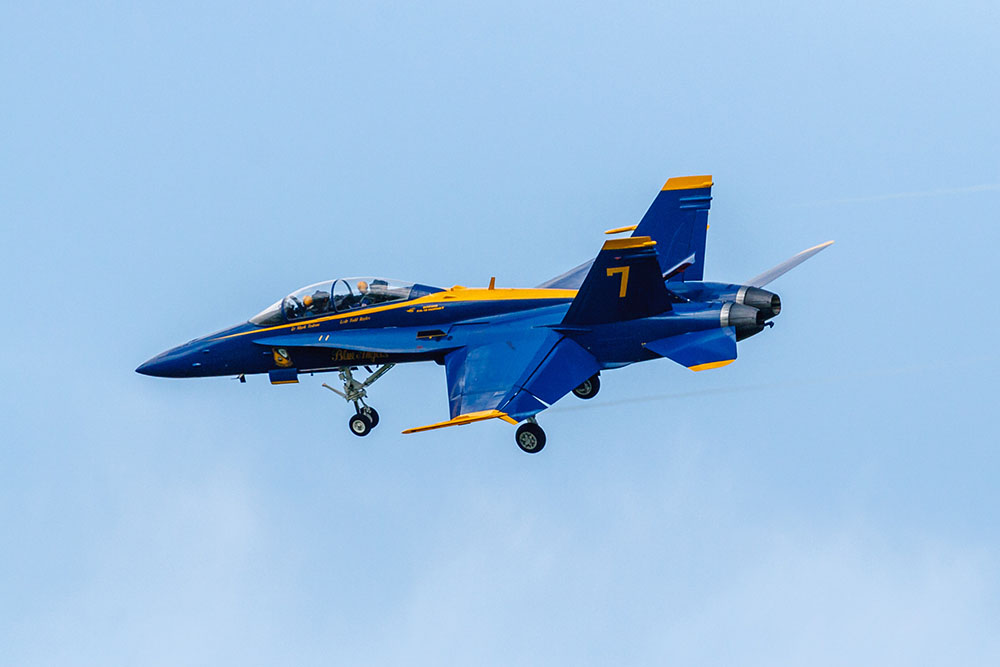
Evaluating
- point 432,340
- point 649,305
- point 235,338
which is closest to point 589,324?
point 649,305

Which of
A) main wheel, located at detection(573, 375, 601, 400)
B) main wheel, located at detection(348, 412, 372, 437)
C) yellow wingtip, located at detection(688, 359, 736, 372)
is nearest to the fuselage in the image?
yellow wingtip, located at detection(688, 359, 736, 372)

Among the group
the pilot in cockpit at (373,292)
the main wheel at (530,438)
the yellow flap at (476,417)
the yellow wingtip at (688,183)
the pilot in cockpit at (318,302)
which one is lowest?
the main wheel at (530,438)

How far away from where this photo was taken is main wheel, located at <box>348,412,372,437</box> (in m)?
35.8

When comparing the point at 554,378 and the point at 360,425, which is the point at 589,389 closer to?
the point at 554,378

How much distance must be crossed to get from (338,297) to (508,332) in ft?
13.2

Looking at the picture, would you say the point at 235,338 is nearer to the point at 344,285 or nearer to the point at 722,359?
the point at 344,285

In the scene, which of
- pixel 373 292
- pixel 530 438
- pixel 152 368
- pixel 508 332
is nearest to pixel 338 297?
pixel 373 292

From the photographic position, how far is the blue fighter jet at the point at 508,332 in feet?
107

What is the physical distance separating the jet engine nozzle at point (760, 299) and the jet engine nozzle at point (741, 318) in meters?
1.31

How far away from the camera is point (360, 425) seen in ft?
117

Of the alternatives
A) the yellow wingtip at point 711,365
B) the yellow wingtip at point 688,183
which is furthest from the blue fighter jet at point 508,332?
the yellow wingtip at point 688,183

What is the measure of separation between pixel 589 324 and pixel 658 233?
20.2ft

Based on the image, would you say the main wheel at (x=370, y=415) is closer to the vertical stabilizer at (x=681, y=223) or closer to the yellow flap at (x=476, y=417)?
the yellow flap at (x=476, y=417)

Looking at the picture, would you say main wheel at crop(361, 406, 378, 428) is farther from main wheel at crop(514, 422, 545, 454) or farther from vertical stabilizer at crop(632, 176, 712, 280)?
vertical stabilizer at crop(632, 176, 712, 280)
